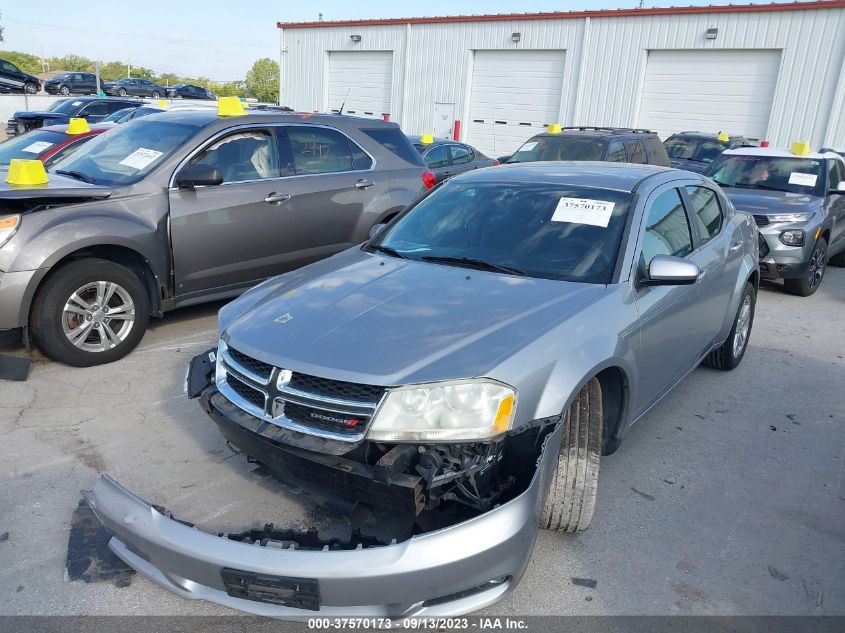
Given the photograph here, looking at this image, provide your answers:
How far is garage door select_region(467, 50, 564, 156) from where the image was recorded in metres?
21.9

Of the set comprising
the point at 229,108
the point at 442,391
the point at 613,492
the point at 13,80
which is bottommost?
the point at 613,492

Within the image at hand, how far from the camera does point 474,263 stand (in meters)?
3.53

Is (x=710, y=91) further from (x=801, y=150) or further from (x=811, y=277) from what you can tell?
(x=811, y=277)

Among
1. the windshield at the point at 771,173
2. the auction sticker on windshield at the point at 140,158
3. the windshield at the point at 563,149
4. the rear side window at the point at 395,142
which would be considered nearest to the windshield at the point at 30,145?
the auction sticker on windshield at the point at 140,158

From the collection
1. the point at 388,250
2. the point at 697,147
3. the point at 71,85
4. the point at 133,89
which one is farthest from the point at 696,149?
the point at 71,85

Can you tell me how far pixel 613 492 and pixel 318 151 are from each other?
13.6 feet

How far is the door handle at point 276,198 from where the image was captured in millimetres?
5766

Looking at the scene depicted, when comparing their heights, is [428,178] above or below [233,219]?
above

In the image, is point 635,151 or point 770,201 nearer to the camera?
point 770,201

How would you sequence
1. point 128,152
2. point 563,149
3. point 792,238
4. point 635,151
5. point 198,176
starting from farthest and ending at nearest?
1. point 635,151
2. point 563,149
3. point 792,238
4. point 128,152
5. point 198,176

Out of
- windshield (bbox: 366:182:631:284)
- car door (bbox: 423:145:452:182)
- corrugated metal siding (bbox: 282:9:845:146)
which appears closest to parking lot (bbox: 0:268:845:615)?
windshield (bbox: 366:182:631:284)

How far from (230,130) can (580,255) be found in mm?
3488

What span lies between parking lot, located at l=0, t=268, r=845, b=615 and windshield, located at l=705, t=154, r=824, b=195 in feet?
13.4

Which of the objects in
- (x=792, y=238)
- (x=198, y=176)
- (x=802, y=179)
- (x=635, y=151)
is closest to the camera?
(x=198, y=176)
